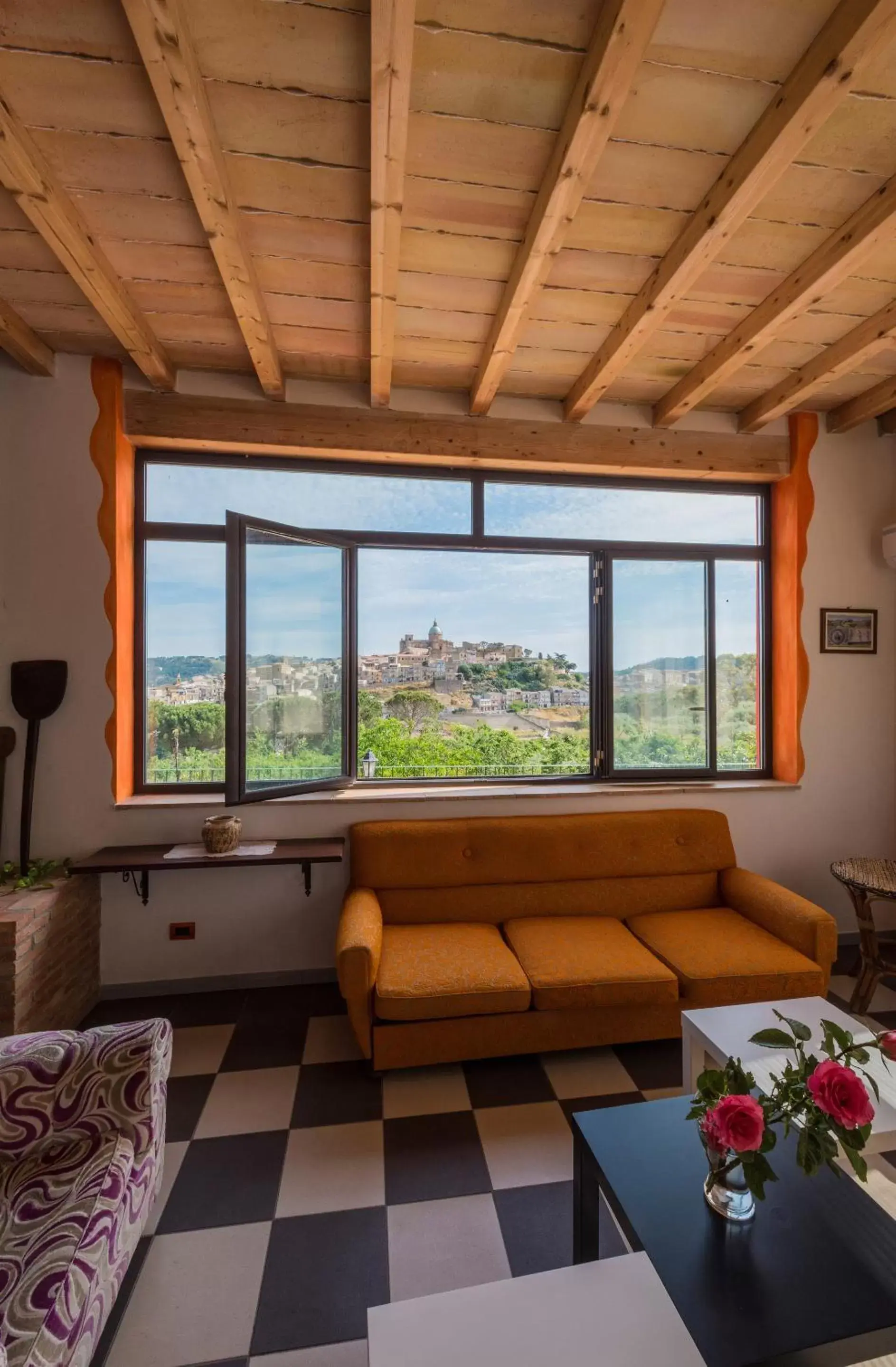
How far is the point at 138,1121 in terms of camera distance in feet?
4.67

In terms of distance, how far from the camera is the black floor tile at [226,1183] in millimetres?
1605

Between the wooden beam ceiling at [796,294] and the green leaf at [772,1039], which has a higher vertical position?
the wooden beam ceiling at [796,294]

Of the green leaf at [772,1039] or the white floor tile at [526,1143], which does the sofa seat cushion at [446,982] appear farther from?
the green leaf at [772,1039]

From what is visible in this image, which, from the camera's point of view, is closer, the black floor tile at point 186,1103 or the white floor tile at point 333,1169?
the white floor tile at point 333,1169

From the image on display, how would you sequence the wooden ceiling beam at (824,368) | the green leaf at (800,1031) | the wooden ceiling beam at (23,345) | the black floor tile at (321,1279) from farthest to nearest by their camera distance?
the wooden ceiling beam at (824,368) → the wooden ceiling beam at (23,345) → the black floor tile at (321,1279) → the green leaf at (800,1031)

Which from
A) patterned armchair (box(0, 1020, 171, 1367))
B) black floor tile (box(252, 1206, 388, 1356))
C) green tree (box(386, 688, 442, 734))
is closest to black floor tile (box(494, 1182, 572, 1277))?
black floor tile (box(252, 1206, 388, 1356))

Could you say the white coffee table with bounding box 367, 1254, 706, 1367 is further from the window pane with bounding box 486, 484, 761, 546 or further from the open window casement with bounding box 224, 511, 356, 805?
the window pane with bounding box 486, 484, 761, 546

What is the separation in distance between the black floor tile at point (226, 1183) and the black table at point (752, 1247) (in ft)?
2.84

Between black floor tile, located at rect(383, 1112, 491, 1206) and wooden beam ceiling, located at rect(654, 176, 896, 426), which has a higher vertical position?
wooden beam ceiling, located at rect(654, 176, 896, 426)

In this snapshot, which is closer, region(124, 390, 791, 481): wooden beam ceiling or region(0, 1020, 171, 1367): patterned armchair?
region(0, 1020, 171, 1367): patterned armchair

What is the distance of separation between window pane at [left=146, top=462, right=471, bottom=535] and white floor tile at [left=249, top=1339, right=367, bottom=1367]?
8.93 feet

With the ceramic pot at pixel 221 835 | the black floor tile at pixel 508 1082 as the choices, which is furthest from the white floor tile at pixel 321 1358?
the ceramic pot at pixel 221 835

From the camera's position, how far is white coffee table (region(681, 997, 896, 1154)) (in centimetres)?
171

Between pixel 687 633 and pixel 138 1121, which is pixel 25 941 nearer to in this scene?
pixel 138 1121
